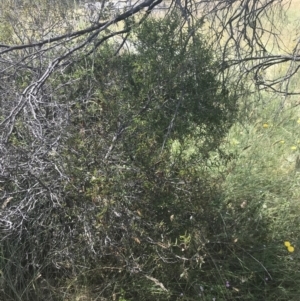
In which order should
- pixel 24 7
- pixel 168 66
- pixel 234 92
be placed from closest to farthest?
pixel 168 66 → pixel 234 92 → pixel 24 7

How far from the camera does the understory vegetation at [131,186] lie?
201 centimetres

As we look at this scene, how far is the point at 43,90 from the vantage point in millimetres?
2102

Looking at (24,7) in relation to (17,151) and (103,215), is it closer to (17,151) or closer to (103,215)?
(17,151)

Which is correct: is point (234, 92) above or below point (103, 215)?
above

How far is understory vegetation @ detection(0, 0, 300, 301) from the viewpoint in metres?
2.01

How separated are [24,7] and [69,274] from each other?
2.39 metres

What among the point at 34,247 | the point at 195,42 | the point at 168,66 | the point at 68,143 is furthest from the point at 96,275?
the point at 195,42

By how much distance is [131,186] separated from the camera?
6.80 feet

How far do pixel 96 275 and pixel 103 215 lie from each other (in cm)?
47

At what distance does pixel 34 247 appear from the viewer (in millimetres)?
2260

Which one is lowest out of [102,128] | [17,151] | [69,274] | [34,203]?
[69,274]

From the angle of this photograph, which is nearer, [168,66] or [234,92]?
[168,66]

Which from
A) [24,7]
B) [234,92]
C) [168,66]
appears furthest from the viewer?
[24,7]

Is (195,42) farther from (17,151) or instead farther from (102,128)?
(17,151)
